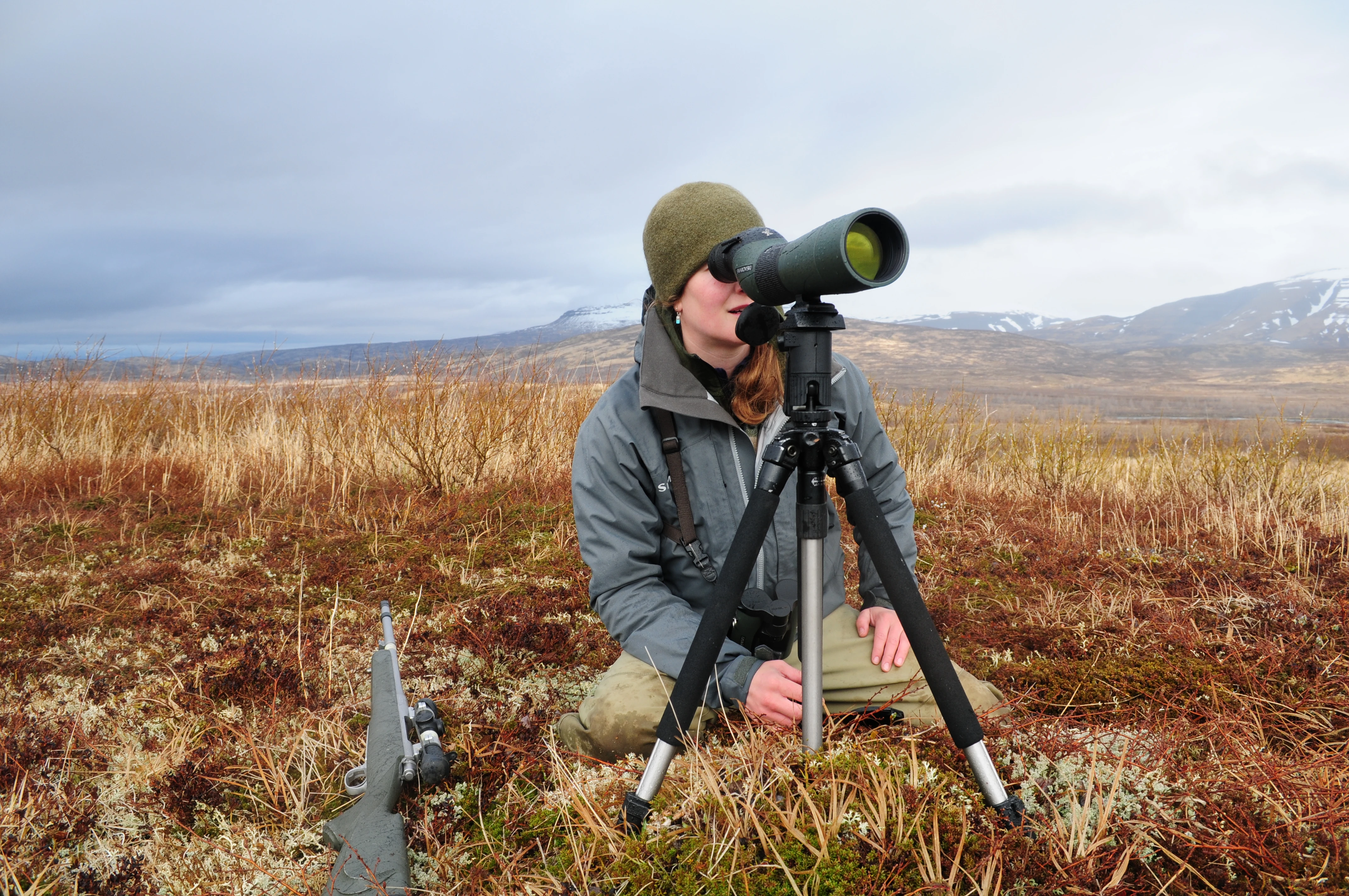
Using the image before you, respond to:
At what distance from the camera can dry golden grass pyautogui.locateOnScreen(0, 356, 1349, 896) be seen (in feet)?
4.96

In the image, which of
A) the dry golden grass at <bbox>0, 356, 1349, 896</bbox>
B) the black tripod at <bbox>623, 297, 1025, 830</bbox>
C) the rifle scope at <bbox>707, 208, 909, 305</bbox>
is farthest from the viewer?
the dry golden grass at <bbox>0, 356, 1349, 896</bbox>

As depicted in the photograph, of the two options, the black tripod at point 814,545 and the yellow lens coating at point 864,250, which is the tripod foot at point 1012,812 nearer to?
the black tripod at point 814,545

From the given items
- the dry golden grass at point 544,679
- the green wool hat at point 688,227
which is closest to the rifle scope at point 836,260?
the green wool hat at point 688,227

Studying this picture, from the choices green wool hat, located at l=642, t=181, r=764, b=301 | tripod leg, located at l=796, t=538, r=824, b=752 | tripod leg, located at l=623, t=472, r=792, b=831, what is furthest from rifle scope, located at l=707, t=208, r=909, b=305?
green wool hat, located at l=642, t=181, r=764, b=301

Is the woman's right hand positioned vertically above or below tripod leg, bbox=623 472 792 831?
below

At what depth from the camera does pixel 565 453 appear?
7234 millimetres

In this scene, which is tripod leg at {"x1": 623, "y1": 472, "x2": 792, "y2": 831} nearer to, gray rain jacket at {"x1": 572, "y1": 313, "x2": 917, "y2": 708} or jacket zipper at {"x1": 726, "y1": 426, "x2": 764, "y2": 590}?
gray rain jacket at {"x1": 572, "y1": 313, "x2": 917, "y2": 708}

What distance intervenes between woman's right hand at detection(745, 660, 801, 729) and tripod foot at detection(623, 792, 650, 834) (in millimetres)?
404

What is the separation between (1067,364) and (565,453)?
83355 mm

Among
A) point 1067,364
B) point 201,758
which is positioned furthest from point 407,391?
point 1067,364

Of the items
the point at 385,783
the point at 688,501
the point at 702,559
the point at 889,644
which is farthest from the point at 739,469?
the point at 385,783

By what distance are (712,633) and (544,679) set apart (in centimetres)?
169

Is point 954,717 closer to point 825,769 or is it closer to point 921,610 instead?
point 921,610

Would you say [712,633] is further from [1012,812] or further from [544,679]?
[544,679]
